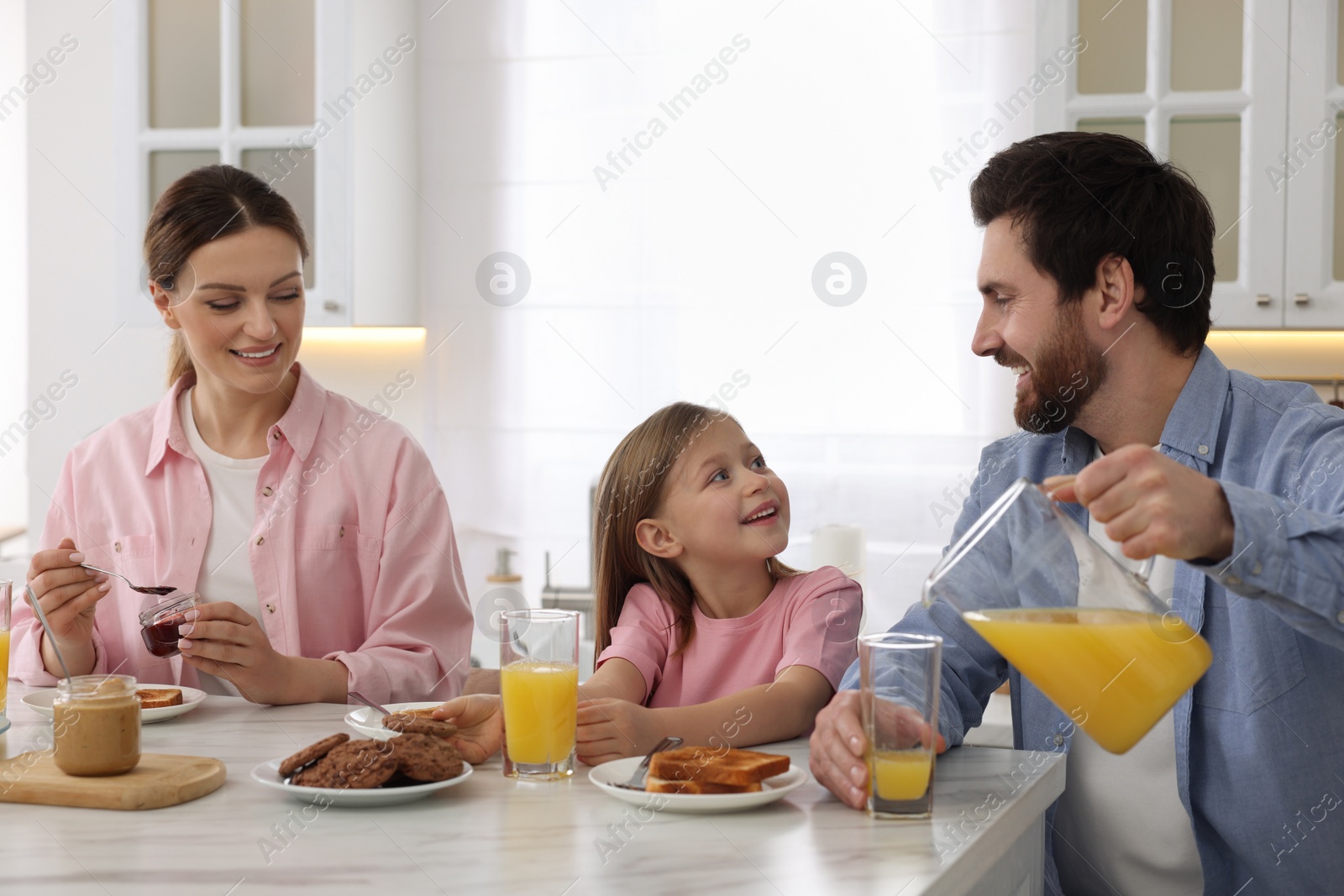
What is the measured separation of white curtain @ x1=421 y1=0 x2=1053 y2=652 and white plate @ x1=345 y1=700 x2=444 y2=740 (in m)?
1.86

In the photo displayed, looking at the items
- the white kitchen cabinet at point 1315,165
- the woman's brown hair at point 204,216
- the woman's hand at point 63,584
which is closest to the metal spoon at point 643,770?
the woman's hand at point 63,584

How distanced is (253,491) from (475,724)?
81cm

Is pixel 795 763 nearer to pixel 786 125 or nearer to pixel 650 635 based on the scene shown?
pixel 650 635

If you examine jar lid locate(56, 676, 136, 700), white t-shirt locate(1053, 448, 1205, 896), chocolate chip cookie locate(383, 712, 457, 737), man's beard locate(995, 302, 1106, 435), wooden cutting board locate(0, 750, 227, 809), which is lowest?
white t-shirt locate(1053, 448, 1205, 896)

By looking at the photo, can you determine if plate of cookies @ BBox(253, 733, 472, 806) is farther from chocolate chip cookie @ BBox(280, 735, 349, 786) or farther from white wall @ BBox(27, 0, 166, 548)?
white wall @ BBox(27, 0, 166, 548)

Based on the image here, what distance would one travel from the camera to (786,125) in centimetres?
319

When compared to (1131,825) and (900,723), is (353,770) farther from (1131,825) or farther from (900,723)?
(1131,825)

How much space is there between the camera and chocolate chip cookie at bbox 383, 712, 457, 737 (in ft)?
3.80

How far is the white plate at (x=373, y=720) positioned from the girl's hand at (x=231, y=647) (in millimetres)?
145

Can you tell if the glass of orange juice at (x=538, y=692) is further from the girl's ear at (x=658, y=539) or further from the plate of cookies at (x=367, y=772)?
the girl's ear at (x=658, y=539)

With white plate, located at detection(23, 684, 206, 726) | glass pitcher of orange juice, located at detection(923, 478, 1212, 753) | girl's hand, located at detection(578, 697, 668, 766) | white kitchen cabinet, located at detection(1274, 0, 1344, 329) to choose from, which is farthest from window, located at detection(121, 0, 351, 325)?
glass pitcher of orange juice, located at detection(923, 478, 1212, 753)

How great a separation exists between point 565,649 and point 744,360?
2.15 metres

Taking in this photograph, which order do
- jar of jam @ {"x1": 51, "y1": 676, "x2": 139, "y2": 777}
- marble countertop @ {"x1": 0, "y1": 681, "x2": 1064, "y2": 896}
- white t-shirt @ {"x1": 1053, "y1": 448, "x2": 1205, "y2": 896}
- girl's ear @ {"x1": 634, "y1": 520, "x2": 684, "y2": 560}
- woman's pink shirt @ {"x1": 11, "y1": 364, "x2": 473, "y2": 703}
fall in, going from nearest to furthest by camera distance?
marble countertop @ {"x1": 0, "y1": 681, "x2": 1064, "y2": 896} < jar of jam @ {"x1": 51, "y1": 676, "x2": 139, "y2": 777} < white t-shirt @ {"x1": 1053, "y1": 448, "x2": 1205, "y2": 896} < girl's ear @ {"x1": 634, "y1": 520, "x2": 684, "y2": 560} < woman's pink shirt @ {"x1": 11, "y1": 364, "x2": 473, "y2": 703}

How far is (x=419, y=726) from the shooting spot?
117cm
